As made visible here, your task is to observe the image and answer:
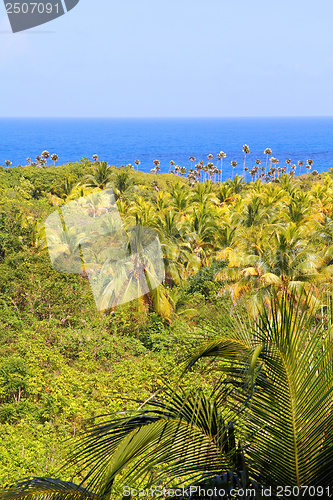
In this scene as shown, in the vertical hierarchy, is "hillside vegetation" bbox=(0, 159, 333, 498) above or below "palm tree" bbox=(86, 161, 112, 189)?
below

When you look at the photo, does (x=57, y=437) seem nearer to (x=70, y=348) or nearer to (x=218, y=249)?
(x=70, y=348)

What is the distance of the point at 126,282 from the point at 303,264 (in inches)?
362

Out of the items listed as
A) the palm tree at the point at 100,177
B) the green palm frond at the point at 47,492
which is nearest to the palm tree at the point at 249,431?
the green palm frond at the point at 47,492

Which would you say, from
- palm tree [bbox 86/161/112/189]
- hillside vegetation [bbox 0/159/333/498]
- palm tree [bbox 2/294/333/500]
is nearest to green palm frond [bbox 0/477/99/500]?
palm tree [bbox 2/294/333/500]

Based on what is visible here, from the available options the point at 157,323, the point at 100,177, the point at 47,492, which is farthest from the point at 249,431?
the point at 100,177

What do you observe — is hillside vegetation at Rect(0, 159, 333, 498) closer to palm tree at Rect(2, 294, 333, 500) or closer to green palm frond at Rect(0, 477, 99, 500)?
palm tree at Rect(2, 294, 333, 500)

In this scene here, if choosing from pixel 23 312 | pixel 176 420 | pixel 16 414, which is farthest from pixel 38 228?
pixel 176 420

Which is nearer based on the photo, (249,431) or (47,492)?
(249,431)

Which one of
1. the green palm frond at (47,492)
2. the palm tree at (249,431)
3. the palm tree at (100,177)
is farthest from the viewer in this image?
the palm tree at (100,177)

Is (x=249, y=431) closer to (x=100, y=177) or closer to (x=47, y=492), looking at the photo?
(x=47, y=492)

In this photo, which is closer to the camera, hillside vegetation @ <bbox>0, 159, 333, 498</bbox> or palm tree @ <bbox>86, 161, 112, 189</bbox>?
hillside vegetation @ <bbox>0, 159, 333, 498</bbox>

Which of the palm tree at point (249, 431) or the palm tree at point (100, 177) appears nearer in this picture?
the palm tree at point (249, 431)

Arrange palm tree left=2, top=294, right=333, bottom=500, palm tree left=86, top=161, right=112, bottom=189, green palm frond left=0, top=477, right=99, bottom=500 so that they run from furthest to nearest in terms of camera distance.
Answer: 1. palm tree left=86, top=161, right=112, bottom=189
2. green palm frond left=0, top=477, right=99, bottom=500
3. palm tree left=2, top=294, right=333, bottom=500

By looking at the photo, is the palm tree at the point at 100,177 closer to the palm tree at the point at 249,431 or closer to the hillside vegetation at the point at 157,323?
the hillside vegetation at the point at 157,323
